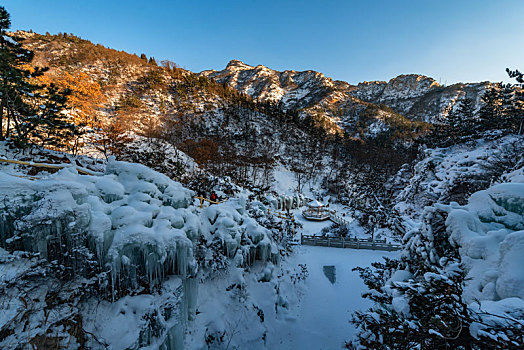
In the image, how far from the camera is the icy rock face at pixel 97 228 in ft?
9.87

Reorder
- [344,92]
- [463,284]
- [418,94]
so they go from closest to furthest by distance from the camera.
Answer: [463,284]
[418,94]
[344,92]

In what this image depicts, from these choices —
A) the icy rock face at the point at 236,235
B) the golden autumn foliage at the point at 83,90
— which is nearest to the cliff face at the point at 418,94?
the icy rock face at the point at 236,235

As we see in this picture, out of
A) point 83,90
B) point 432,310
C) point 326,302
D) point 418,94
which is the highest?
point 418,94

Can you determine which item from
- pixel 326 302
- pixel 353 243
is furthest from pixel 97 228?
pixel 353 243

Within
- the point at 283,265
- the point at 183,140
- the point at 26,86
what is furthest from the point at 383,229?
the point at 183,140

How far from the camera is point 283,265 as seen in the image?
26.2 feet

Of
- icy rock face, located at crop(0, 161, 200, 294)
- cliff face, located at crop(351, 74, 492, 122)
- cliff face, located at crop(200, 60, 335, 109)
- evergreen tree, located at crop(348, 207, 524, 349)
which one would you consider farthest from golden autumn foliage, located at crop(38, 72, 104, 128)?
cliff face, located at crop(351, 74, 492, 122)

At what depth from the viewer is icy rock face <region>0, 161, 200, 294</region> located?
3.01m

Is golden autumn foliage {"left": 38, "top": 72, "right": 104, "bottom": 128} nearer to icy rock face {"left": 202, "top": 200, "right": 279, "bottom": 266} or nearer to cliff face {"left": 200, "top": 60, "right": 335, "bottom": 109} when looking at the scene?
icy rock face {"left": 202, "top": 200, "right": 279, "bottom": 266}

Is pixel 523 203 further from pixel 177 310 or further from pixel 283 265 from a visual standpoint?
pixel 283 265

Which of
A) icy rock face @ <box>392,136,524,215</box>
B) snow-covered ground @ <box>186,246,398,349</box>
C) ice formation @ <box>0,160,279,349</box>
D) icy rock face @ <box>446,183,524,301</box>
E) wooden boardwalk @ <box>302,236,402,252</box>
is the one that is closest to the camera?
icy rock face @ <box>446,183,524,301</box>

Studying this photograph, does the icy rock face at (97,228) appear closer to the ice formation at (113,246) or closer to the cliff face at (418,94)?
the ice formation at (113,246)

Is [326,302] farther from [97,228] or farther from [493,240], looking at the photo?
[97,228]

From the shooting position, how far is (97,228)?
3355 millimetres
